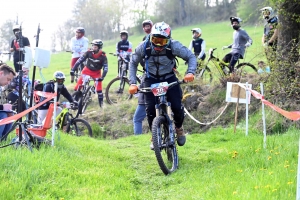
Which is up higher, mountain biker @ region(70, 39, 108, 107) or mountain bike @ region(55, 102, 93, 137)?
mountain biker @ region(70, 39, 108, 107)

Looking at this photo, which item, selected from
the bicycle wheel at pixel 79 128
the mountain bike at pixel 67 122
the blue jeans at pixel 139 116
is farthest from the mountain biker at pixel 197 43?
the mountain bike at pixel 67 122

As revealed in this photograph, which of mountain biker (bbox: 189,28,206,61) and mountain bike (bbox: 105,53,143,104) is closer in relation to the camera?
mountain biker (bbox: 189,28,206,61)

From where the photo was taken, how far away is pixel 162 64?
634 centimetres

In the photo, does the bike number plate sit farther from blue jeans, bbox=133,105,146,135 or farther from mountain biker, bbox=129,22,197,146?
blue jeans, bbox=133,105,146,135

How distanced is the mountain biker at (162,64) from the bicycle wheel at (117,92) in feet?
23.2

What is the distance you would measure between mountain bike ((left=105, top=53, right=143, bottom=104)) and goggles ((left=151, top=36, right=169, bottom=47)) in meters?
6.72

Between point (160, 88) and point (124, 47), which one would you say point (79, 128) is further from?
point (160, 88)

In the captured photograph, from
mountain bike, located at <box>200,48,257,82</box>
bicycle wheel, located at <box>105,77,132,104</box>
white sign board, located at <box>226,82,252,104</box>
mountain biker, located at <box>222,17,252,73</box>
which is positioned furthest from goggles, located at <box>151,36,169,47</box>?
bicycle wheel, located at <box>105,77,132,104</box>

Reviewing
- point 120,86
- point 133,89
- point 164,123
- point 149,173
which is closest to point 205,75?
point 120,86

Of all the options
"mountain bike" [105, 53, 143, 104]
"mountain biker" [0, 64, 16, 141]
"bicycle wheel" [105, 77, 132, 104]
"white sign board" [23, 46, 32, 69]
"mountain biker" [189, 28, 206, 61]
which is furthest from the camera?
"bicycle wheel" [105, 77, 132, 104]

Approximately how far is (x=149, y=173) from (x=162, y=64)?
5.60ft

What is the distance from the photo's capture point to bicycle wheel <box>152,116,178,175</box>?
5656 mm

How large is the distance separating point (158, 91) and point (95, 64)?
698 centimetres

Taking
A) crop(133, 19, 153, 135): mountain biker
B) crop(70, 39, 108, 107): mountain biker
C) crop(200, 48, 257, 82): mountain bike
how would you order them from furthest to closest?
crop(70, 39, 108, 107): mountain biker → crop(200, 48, 257, 82): mountain bike → crop(133, 19, 153, 135): mountain biker
